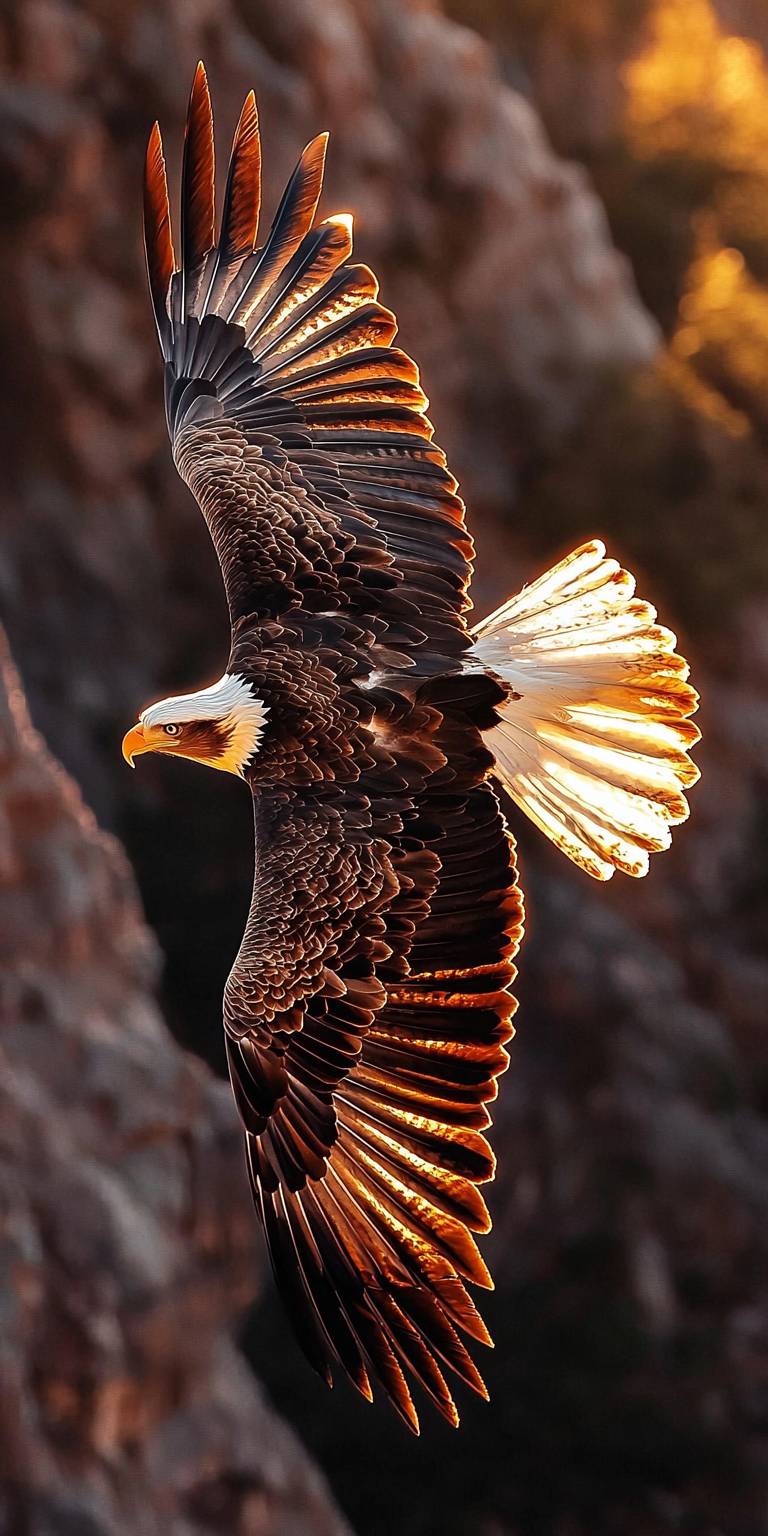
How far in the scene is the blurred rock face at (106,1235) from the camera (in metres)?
10.5

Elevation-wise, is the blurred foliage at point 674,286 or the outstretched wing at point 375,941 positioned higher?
the blurred foliage at point 674,286

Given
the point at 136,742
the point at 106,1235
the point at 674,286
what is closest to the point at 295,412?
the point at 136,742

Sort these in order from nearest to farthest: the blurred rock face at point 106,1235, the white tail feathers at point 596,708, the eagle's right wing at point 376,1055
Answer: the eagle's right wing at point 376,1055, the white tail feathers at point 596,708, the blurred rock face at point 106,1235

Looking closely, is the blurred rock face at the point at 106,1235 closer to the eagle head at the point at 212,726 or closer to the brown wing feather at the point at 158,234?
the brown wing feather at the point at 158,234

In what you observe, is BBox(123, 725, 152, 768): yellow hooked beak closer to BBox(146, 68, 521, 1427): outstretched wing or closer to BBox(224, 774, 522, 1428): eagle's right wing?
BBox(146, 68, 521, 1427): outstretched wing

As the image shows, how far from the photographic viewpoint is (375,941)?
21.8 ft

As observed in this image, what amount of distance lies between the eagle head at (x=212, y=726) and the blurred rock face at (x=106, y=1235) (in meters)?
3.96

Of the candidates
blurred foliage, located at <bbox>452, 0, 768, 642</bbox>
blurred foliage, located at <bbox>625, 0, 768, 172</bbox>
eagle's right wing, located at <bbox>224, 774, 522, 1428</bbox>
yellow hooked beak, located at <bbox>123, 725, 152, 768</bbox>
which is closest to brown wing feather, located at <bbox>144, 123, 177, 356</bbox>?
yellow hooked beak, located at <bbox>123, 725, 152, 768</bbox>

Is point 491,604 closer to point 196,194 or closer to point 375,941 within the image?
point 196,194

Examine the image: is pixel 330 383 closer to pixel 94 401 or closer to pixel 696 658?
pixel 94 401

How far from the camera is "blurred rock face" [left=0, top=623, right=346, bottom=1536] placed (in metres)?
10.5

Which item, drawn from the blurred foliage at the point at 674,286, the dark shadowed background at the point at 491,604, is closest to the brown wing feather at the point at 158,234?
the dark shadowed background at the point at 491,604

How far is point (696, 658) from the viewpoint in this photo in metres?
20.5

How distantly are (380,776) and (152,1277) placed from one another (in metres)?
5.26
